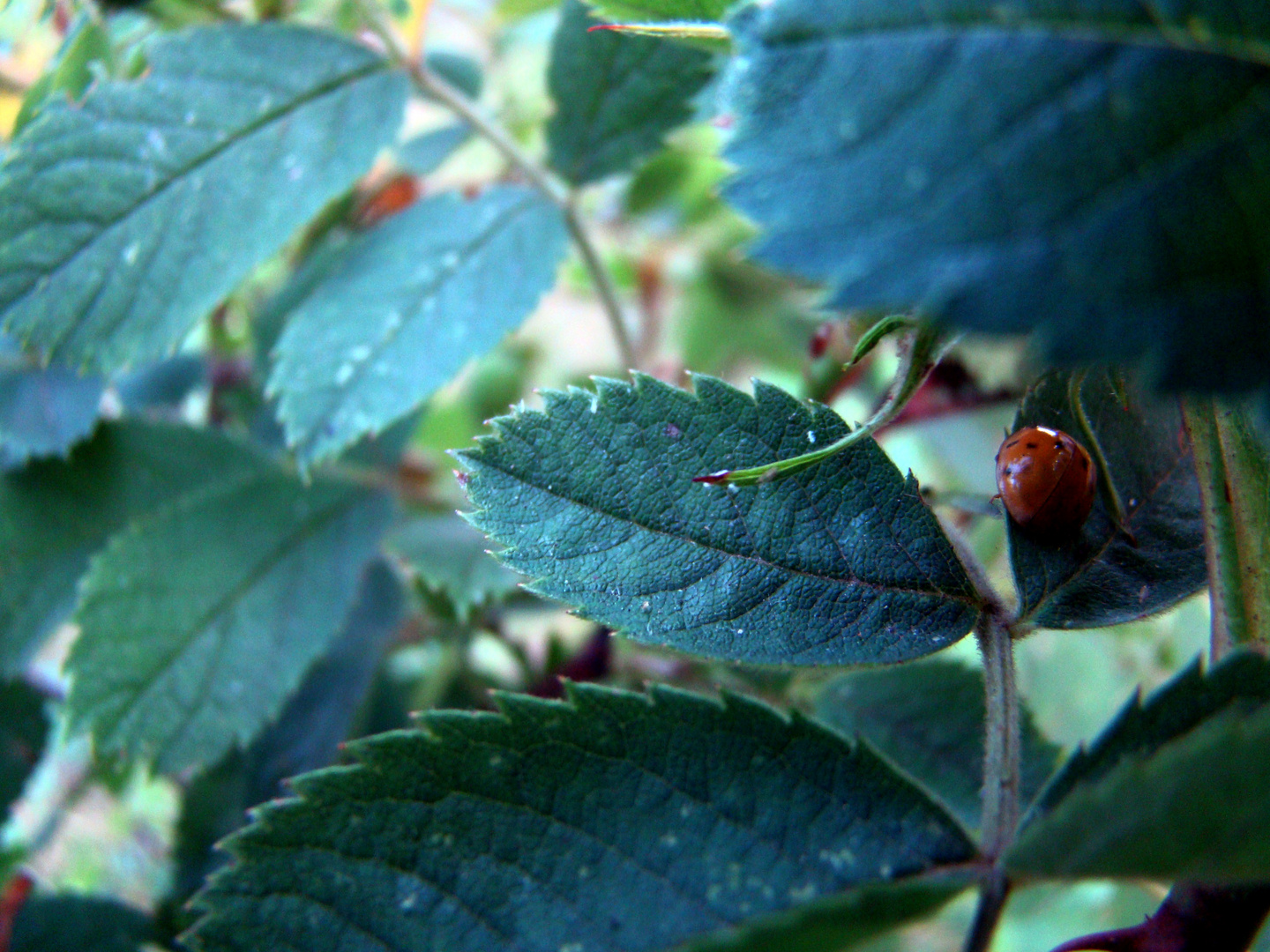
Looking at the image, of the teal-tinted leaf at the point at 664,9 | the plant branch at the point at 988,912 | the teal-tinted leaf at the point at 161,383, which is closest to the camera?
the plant branch at the point at 988,912

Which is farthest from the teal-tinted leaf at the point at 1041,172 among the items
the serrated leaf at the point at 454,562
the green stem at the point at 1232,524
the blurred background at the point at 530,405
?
the serrated leaf at the point at 454,562

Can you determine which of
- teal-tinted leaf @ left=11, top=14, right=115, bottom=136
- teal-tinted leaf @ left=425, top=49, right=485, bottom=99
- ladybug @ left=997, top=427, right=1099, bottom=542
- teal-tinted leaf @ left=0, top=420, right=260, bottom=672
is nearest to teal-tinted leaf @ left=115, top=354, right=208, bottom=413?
teal-tinted leaf @ left=0, top=420, right=260, bottom=672

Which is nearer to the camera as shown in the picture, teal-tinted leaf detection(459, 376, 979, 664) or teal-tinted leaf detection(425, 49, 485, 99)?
teal-tinted leaf detection(459, 376, 979, 664)

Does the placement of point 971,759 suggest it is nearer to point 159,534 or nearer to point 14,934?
point 159,534

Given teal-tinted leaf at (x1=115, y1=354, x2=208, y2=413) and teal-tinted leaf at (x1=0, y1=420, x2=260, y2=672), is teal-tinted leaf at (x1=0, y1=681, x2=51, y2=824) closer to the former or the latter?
teal-tinted leaf at (x1=0, y1=420, x2=260, y2=672)

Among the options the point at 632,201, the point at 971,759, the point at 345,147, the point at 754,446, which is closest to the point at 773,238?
the point at 754,446

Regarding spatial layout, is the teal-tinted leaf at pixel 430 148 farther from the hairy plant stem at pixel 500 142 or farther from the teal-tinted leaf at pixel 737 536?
the teal-tinted leaf at pixel 737 536
